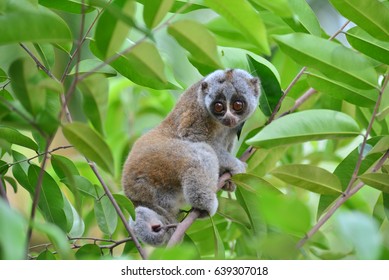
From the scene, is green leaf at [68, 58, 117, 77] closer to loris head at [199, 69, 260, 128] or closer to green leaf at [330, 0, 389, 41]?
green leaf at [330, 0, 389, 41]

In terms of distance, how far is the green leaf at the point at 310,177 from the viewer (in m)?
1.92

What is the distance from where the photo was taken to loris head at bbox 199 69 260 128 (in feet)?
10.4

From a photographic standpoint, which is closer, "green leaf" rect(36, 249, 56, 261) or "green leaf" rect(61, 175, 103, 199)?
"green leaf" rect(36, 249, 56, 261)

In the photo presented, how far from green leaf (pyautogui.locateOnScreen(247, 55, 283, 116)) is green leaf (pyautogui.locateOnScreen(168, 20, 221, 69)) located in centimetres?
99

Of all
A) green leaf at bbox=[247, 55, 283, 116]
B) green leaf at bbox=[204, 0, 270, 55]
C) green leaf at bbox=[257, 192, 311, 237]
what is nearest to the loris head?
green leaf at bbox=[247, 55, 283, 116]

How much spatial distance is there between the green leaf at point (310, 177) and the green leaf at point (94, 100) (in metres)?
0.62

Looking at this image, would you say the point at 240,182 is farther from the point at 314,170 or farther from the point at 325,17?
the point at 325,17

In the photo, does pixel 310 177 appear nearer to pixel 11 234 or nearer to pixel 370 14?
pixel 370 14

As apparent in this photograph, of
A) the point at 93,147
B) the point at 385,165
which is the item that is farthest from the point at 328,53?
the point at 93,147

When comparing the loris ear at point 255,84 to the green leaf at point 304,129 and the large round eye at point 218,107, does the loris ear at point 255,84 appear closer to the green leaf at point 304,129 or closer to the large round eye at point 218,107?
the large round eye at point 218,107

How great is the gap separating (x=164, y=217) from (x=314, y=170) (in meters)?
1.05

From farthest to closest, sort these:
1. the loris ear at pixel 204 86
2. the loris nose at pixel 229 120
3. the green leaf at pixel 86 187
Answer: the loris ear at pixel 204 86 < the loris nose at pixel 229 120 < the green leaf at pixel 86 187

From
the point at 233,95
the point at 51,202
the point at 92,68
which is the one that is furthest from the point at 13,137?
the point at 233,95

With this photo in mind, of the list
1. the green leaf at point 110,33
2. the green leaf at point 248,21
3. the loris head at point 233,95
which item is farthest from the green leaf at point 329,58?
the loris head at point 233,95
